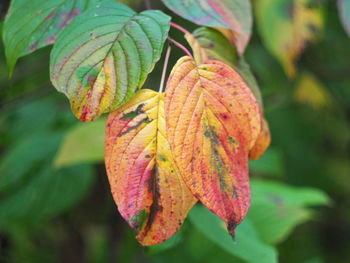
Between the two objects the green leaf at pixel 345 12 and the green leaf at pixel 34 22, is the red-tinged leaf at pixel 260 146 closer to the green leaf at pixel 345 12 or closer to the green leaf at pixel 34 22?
the green leaf at pixel 34 22

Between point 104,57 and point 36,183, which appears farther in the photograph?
point 36,183

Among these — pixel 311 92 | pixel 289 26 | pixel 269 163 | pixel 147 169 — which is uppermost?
pixel 147 169

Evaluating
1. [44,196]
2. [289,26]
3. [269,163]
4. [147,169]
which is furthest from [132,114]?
[269,163]

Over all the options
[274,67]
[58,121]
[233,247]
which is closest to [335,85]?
[274,67]

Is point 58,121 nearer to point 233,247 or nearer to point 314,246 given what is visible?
point 233,247

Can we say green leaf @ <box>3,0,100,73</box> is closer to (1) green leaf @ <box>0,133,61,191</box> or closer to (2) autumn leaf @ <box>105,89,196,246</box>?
(2) autumn leaf @ <box>105,89,196,246</box>

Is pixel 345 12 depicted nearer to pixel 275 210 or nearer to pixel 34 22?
pixel 275 210

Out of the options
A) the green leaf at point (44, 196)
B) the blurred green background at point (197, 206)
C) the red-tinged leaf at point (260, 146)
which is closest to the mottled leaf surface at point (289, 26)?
the blurred green background at point (197, 206)
